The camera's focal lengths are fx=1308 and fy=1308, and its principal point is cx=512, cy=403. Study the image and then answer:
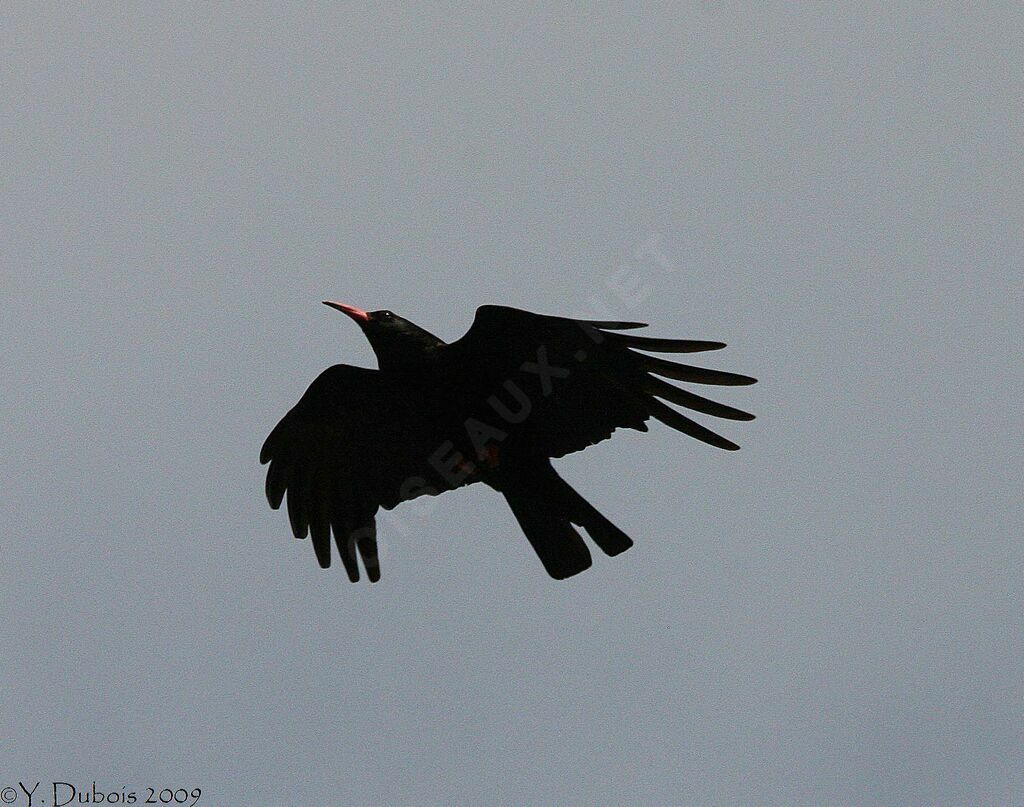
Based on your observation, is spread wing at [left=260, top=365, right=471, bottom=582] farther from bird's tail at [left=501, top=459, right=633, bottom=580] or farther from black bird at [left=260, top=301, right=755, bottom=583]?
bird's tail at [left=501, top=459, right=633, bottom=580]

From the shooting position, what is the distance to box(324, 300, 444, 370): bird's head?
7.71 m

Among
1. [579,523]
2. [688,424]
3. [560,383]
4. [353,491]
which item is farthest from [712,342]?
[353,491]

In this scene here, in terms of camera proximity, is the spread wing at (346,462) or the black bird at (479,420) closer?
the black bird at (479,420)

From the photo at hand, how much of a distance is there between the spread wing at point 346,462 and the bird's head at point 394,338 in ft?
1.02

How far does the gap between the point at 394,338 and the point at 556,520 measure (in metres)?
1.45

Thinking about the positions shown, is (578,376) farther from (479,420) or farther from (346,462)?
(346,462)

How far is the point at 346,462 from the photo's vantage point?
8.32 m

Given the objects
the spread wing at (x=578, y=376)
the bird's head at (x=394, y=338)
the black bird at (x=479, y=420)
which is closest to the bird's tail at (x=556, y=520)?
the black bird at (x=479, y=420)

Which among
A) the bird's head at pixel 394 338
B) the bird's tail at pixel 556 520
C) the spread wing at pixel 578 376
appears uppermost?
the bird's head at pixel 394 338

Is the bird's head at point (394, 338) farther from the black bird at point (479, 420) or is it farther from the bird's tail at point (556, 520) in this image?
the bird's tail at point (556, 520)

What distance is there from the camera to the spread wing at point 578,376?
282 inches

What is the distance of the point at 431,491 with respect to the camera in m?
8.11

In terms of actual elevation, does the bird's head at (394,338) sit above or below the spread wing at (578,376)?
above

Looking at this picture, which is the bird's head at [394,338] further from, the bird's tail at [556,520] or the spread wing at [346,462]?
the bird's tail at [556,520]
